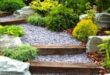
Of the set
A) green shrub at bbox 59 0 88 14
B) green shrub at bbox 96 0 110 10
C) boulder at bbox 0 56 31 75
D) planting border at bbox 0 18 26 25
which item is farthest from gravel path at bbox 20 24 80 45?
boulder at bbox 0 56 31 75

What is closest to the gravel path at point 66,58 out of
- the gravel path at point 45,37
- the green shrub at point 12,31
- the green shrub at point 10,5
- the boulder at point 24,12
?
the gravel path at point 45,37

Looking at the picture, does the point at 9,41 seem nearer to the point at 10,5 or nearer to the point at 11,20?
the point at 11,20

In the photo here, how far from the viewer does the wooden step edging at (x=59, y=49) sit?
7.29 metres

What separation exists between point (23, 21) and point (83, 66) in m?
3.51

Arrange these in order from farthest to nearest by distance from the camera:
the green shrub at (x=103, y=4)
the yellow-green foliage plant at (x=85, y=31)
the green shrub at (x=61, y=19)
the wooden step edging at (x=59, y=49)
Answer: the green shrub at (x=103, y=4) → the green shrub at (x=61, y=19) → the yellow-green foliage plant at (x=85, y=31) → the wooden step edging at (x=59, y=49)

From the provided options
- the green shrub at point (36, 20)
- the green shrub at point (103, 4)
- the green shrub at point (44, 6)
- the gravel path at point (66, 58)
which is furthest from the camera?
the green shrub at point (44, 6)

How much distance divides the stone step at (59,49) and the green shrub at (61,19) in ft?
4.47

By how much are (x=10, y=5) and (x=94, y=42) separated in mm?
4250

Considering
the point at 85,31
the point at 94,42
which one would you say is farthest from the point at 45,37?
the point at 94,42

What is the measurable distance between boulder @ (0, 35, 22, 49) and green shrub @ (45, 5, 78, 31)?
1.46 m

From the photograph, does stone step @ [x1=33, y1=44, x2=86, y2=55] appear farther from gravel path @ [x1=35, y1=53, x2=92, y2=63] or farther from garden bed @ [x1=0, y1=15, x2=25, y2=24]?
garden bed @ [x1=0, y1=15, x2=25, y2=24]

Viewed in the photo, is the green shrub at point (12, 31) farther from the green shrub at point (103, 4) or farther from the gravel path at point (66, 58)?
the green shrub at point (103, 4)

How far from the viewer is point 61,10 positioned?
8.97m

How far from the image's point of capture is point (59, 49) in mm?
7340
